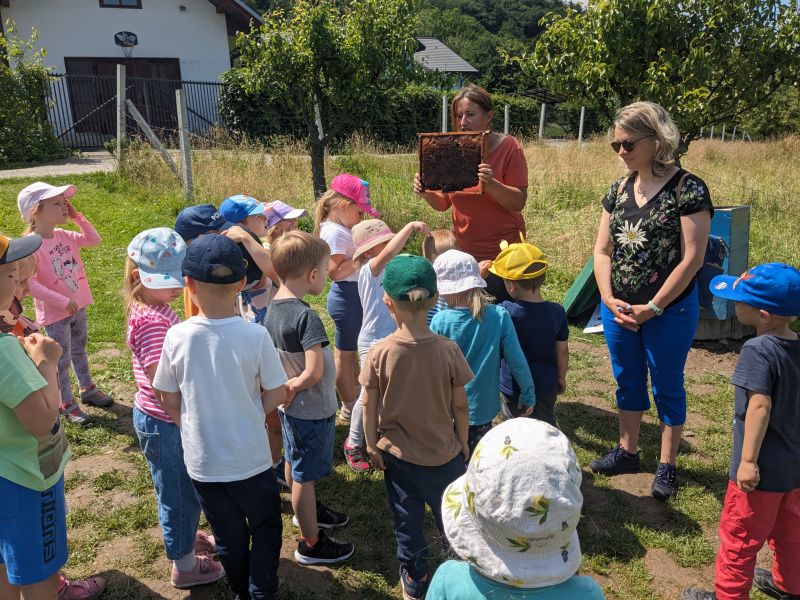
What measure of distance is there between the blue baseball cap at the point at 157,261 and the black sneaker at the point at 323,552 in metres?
1.43

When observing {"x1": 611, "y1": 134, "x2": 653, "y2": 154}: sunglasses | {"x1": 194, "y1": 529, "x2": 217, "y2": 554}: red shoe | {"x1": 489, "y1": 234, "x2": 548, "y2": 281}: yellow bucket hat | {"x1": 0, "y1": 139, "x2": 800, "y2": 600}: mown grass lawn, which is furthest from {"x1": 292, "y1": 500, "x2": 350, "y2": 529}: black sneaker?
{"x1": 611, "y1": 134, "x2": 653, "y2": 154}: sunglasses

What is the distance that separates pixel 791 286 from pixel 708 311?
3.54m

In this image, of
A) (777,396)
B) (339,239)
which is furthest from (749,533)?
(339,239)

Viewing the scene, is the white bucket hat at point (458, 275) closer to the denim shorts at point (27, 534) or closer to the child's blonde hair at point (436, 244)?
the child's blonde hair at point (436, 244)

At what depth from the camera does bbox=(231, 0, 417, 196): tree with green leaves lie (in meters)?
8.79

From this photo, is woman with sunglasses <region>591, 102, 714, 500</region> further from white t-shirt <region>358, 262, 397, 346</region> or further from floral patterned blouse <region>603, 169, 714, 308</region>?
white t-shirt <region>358, 262, 397, 346</region>

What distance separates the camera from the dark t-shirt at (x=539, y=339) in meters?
3.30

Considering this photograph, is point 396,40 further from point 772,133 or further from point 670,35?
point 772,133

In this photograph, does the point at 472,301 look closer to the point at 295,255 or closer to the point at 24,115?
the point at 295,255

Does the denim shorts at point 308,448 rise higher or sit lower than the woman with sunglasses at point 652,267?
lower

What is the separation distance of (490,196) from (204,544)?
2587mm

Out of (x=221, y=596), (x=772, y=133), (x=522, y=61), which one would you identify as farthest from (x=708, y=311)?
(x=772, y=133)

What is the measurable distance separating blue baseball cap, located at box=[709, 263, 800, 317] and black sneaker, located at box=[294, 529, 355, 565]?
7.05 feet

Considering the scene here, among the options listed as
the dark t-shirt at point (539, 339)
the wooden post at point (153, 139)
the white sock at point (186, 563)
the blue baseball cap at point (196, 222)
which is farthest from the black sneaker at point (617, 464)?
the wooden post at point (153, 139)
